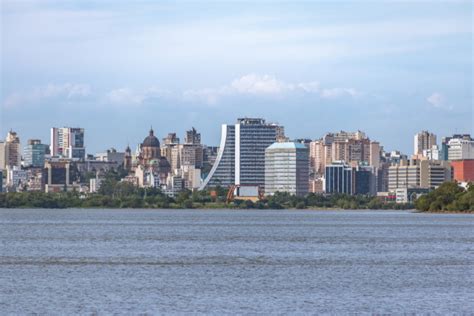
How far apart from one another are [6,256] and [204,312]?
28.1 m

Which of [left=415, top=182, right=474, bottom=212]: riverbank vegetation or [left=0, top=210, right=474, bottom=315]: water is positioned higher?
[left=415, top=182, right=474, bottom=212]: riverbank vegetation

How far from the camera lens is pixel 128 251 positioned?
239 feet

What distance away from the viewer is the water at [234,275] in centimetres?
4384

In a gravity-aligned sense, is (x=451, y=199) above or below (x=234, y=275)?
above

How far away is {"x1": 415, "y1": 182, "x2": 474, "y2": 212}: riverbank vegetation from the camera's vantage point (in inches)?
6373

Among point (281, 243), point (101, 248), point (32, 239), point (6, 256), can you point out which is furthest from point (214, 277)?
point (32, 239)

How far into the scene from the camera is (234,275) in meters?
55.5

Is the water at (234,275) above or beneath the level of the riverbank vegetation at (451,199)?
beneath

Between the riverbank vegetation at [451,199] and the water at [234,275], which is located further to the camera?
the riverbank vegetation at [451,199]

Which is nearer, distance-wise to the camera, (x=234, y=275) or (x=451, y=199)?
(x=234, y=275)

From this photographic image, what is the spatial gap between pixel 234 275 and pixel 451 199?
113m

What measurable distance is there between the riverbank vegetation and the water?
7291 centimetres

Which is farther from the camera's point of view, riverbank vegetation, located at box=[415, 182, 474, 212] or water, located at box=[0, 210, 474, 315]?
riverbank vegetation, located at box=[415, 182, 474, 212]

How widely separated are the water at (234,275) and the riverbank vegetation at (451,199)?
7291 centimetres
